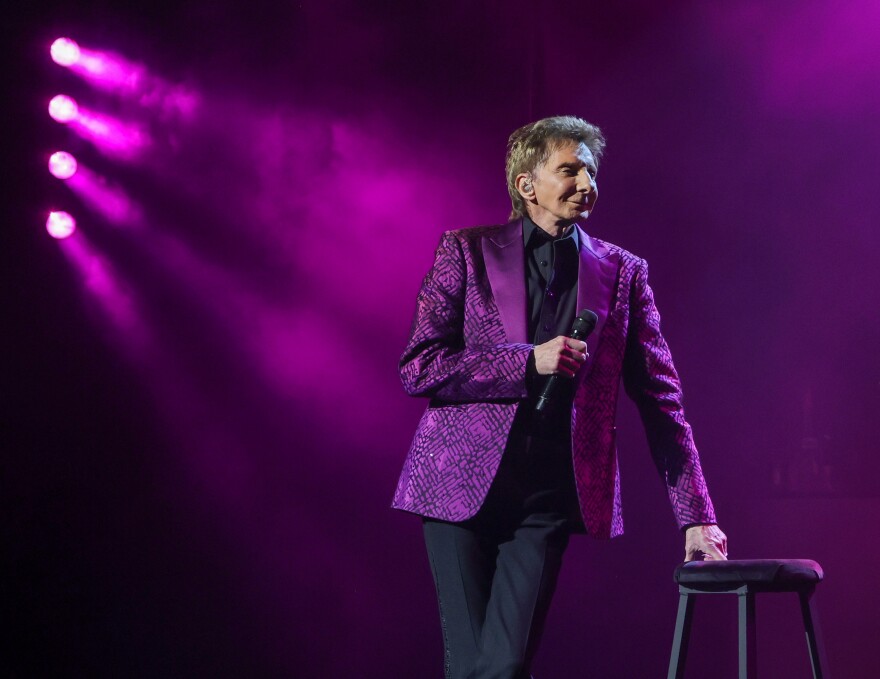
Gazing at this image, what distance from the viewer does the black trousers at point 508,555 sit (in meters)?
1.75

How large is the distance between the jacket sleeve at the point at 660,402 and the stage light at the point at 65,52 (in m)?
2.44

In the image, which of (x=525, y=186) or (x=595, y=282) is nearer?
(x=595, y=282)

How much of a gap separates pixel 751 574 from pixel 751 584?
0.03m

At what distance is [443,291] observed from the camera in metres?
1.97

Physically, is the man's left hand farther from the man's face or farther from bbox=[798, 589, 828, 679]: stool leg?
the man's face

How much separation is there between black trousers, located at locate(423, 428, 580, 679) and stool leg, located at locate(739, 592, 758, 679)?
38 cm

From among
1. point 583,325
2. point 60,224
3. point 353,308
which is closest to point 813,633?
point 583,325

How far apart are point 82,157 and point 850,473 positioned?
3042 millimetres

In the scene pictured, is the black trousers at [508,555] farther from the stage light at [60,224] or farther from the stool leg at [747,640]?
the stage light at [60,224]

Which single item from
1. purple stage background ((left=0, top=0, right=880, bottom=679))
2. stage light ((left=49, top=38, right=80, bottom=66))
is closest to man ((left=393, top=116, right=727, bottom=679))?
purple stage background ((left=0, top=0, right=880, bottom=679))

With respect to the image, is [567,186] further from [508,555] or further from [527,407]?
[508,555]

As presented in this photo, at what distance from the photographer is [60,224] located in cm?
350

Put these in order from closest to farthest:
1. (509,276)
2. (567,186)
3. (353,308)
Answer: (509,276) → (567,186) → (353,308)

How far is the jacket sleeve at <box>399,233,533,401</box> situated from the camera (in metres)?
1.77
